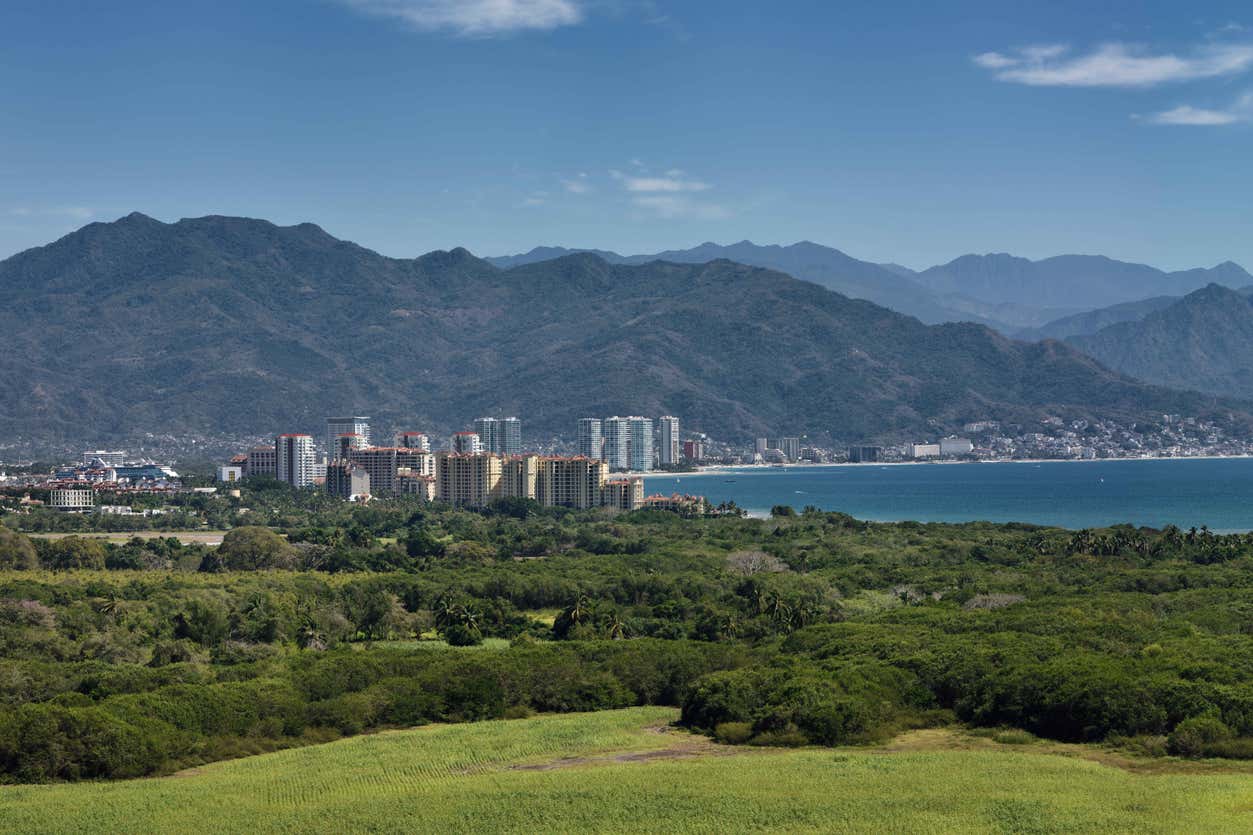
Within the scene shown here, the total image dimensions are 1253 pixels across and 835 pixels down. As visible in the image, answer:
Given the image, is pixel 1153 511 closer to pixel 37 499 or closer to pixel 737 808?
pixel 37 499

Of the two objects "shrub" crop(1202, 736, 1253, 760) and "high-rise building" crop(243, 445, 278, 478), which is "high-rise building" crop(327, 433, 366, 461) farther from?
"shrub" crop(1202, 736, 1253, 760)

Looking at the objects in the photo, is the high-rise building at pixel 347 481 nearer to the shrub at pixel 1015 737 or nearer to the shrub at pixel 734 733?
the shrub at pixel 734 733

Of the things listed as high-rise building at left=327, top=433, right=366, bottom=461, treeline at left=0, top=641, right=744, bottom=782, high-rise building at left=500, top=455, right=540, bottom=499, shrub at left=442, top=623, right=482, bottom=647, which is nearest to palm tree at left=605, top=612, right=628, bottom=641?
shrub at left=442, top=623, right=482, bottom=647

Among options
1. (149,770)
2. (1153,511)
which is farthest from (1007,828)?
(1153,511)

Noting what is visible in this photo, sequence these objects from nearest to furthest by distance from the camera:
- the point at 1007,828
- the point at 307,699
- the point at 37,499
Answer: the point at 1007,828, the point at 307,699, the point at 37,499

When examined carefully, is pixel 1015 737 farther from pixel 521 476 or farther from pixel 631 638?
pixel 521 476
